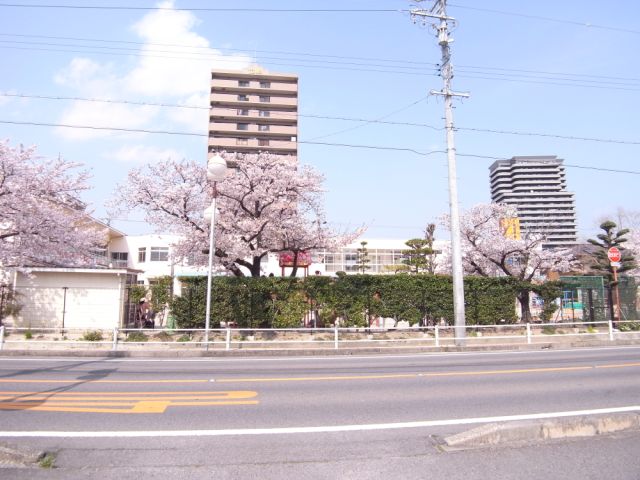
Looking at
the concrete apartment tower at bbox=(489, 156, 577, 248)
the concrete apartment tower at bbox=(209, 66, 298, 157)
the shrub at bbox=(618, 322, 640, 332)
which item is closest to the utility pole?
the shrub at bbox=(618, 322, 640, 332)

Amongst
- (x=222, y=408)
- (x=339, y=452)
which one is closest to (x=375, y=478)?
(x=339, y=452)

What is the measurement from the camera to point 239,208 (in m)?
21.1

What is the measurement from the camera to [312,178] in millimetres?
21828

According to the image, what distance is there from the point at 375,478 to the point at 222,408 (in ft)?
10.3

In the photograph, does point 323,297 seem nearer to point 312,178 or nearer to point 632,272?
point 312,178

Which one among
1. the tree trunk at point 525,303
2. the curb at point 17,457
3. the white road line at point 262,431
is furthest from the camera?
the tree trunk at point 525,303

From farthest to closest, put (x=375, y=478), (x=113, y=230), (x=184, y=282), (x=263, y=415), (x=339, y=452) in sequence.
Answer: (x=113, y=230), (x=184, y=282), (x=263, y=415), (x=339, y=452), (x=375, y=478)

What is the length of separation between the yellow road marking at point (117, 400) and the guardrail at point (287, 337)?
6479mm

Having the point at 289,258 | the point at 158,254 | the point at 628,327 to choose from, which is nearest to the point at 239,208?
the point at 289,258

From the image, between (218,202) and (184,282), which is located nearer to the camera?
(184,282)

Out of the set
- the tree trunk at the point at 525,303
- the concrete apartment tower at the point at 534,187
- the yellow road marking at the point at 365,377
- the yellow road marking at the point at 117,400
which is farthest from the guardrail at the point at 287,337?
the concrete apartment tower at the point at 534,187

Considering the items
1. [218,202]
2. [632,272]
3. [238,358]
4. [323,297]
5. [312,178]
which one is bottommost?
[238,358]

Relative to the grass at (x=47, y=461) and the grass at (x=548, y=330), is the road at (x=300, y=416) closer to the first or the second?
the grass at (x=47, y=461)

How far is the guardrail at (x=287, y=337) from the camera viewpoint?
14.5m
